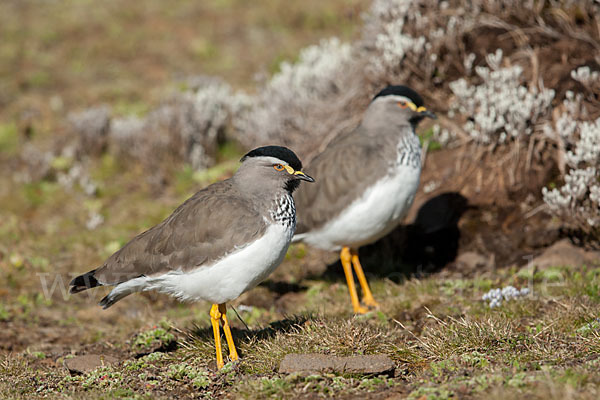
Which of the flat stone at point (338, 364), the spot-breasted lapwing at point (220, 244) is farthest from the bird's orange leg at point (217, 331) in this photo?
the flat stone at point (338, 364)

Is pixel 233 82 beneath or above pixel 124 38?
beneath

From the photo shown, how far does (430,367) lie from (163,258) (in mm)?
2484

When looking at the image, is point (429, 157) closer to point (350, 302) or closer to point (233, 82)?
point (350, 302)

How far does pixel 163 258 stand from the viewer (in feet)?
19.1

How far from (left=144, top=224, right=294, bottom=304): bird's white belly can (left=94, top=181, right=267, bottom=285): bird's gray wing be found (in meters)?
0.07

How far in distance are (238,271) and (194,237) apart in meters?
0.55

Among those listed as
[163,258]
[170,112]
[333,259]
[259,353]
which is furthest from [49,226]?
[259,353]

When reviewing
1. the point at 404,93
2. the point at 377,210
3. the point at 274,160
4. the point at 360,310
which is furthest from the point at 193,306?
the point at 404,93

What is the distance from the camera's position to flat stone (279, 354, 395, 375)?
4973mm

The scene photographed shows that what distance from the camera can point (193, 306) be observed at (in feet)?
27.2

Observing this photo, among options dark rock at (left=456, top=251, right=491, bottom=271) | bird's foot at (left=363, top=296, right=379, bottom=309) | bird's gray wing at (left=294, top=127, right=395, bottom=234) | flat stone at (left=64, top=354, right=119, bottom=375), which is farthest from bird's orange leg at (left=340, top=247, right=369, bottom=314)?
flat stone at (left=64, top=354, right=119, bottom=375)

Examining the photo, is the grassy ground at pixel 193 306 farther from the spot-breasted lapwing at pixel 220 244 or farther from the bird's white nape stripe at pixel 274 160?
the bird's white nape stripe at pixel 274 160

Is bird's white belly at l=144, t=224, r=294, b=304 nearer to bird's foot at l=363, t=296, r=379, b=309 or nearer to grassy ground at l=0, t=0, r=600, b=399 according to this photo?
grassy ground at l=0, t=0, r=600, b=399

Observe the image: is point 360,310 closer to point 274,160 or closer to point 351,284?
point 351,284
